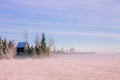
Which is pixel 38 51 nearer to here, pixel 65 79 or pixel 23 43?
pixel 23 43

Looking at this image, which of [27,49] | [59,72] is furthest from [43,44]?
[59,72]

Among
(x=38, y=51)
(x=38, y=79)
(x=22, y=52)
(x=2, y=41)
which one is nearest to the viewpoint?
(x=38, y=79)

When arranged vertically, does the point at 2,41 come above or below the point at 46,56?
above

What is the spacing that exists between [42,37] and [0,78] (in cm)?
7067

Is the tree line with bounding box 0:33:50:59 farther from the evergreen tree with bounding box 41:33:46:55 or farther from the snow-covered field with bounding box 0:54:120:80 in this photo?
the snow-covered field with bounding box 0:54:120:80

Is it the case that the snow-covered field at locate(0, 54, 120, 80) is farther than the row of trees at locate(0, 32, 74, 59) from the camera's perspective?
No

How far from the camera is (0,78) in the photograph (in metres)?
19.9

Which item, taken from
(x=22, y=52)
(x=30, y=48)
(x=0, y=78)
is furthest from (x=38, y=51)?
(x=0, y=78)

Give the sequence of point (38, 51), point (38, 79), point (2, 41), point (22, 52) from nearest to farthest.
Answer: point (38, 79)
point (2, 41)
point (38, 51)
point (22, 52)

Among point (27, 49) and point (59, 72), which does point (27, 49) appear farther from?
point (59, 72)

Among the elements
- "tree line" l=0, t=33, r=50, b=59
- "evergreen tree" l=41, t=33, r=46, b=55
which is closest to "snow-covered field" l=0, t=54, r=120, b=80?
"tree line" l=0, t=33, r=50, b=59

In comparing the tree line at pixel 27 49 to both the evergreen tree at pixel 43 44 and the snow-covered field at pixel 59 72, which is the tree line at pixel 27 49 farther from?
the snow-covered field at pixel 59 72

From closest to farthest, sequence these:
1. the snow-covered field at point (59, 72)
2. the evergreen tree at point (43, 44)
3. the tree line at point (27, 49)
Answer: the snow-covered field at point (59, 72)
the tree line at point (27, 49)
the evergreen tree at point (43, 44)

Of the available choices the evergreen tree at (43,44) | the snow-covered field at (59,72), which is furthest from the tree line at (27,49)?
the snow-covered field at (59,72)
